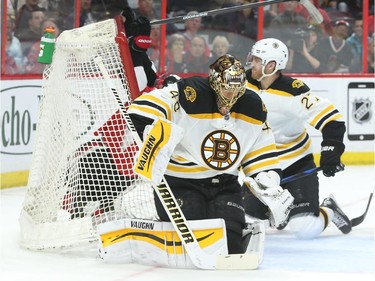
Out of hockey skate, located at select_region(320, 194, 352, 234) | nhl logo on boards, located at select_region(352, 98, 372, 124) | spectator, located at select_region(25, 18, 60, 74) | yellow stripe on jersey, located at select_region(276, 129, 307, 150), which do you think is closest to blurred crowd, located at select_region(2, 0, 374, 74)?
spectator, located at select_region(25, 18, 60, 74)

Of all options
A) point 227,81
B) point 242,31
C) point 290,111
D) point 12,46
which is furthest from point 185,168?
point 242,31

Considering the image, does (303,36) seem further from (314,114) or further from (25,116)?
(314,114)

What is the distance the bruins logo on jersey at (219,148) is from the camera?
4328 millimetres

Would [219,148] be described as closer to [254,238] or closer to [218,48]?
[254,238]

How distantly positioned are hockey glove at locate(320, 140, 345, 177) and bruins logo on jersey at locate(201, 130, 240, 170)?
0.75 metres

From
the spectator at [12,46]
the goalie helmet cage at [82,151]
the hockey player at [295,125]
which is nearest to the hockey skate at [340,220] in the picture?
the hockey player at [295,125]

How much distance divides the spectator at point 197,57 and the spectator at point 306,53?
2.13 ft

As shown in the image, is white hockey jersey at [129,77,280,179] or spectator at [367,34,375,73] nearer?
white hockey jersey at [129,77,280,179]

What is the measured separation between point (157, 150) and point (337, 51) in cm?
459

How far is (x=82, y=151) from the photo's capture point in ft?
15.7

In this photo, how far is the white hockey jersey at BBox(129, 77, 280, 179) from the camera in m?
4.29

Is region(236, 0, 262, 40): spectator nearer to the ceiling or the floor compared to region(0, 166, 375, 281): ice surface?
nearer to the ceiling

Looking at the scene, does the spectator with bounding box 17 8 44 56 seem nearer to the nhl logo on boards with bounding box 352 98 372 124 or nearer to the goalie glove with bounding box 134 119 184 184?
the nhl logo on boards with bounding box 352 98 372 124

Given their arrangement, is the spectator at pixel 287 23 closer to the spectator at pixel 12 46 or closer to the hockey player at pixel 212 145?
the spectator at pixel 12 46
